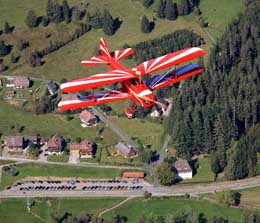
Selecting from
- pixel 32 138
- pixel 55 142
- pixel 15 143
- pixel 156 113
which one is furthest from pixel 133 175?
pixel 15 143

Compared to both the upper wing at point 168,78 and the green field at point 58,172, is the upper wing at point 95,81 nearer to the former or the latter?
the upper wing at point 168,78

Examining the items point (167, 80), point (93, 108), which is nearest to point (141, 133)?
point (93, 108)

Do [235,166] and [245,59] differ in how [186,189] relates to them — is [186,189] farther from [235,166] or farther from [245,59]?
[245,59]

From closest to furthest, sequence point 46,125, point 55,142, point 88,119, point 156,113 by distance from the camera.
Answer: point 55,142
point 88,119
point 156,113
point 46,125

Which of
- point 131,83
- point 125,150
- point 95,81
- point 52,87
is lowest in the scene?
point 125,150

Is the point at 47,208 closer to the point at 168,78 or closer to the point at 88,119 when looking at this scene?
the point at 88,119

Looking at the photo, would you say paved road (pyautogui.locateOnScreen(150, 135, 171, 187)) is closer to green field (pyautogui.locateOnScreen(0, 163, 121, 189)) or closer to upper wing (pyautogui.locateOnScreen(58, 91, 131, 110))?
green field (pyautogui.locateOnScreen(0, 163, 121, 189))
